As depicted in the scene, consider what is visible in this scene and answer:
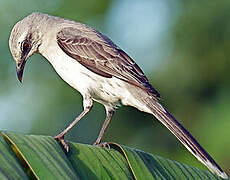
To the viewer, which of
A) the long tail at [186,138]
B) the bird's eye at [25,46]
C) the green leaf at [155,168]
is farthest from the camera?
the bird's eye at [25,46]

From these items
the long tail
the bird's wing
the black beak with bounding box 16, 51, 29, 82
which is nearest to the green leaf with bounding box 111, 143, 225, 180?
the long tail

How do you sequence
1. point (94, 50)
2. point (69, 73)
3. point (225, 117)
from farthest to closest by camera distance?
1. point (225, 117)
2. point (94, 50)
3. point (69, 73)

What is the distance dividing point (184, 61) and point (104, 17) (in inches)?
82.0

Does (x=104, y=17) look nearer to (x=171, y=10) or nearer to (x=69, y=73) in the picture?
(x=171, y=10)

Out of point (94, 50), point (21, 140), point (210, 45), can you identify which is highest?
point (21, 140)

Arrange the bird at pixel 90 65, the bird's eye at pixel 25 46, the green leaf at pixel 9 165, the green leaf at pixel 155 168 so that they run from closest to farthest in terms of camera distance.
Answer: the green leaf at pixel 9 165
the green leaf at pixel 155 168
the bird at pixel 90 65
the bird's eye at pixel 25 46

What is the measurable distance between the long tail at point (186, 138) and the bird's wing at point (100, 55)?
0.15 meters

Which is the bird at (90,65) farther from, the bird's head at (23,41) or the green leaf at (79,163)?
the green leaf at (79,163)

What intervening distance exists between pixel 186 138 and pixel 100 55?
155 cm

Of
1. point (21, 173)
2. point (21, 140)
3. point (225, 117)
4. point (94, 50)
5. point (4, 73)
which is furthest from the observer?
point (4, 73)

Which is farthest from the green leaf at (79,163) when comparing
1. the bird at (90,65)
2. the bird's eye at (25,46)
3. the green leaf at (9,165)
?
the bird's eye at (25,46)

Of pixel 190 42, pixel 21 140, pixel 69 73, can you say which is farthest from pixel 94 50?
pixel 190 42

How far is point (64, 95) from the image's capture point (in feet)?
38.8

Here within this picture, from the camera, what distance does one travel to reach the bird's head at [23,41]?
5957 millimetres
